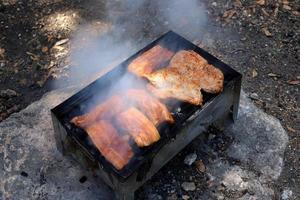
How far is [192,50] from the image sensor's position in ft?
16.5

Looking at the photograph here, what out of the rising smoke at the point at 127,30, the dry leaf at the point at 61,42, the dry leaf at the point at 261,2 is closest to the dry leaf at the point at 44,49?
the dry leaf at the point at 61,42

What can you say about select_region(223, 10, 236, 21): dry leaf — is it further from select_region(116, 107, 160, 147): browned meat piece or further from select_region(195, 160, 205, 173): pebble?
select_region(116, 107, 160, 147): browned meat piece

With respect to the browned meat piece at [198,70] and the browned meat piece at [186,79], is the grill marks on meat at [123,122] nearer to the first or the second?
the browned meat piece at [186,79]

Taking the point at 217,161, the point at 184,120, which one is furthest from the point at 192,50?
the point at 217,161

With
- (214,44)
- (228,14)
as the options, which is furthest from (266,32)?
(214,44)

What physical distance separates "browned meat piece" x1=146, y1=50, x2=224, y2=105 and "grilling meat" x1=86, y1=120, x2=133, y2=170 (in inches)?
26.1

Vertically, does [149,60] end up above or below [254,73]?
above

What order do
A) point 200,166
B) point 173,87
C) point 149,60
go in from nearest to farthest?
point 173,87
point 149,60
point 200,166

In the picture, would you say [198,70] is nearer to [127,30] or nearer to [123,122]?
[123,122]

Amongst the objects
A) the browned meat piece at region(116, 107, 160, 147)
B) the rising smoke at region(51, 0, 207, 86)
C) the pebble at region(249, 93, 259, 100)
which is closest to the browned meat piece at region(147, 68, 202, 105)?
the browned meat piece at region(116, 107, 160, 147)

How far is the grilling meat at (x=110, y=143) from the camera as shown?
161 inches

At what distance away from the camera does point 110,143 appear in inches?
164

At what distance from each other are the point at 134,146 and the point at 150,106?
48 cm

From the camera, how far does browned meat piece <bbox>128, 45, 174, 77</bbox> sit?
15.6 ft
